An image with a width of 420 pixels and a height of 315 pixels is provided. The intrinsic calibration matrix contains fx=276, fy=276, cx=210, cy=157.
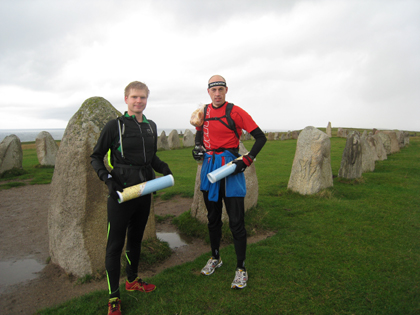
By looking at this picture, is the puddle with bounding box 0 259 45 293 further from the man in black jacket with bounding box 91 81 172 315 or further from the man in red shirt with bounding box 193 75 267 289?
the man in red shirt with bounding box 193 75 267 289

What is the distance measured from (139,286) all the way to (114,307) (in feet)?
1.61

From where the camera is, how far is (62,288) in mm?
4039

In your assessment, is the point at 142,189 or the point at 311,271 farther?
the point at 311,271

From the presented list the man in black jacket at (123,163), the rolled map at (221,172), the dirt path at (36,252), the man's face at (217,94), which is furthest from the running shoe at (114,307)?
the man's face at (217,94)

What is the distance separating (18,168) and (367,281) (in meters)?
15.3

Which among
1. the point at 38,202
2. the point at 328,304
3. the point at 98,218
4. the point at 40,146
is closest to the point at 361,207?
the point at 328,304

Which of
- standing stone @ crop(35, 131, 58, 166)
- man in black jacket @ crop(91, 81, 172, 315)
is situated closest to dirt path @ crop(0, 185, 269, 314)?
man in black jacket @ crop(91, 81, 172, 315)

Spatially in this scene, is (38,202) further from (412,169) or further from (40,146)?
(412,169)

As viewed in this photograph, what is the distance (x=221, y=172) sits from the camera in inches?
138

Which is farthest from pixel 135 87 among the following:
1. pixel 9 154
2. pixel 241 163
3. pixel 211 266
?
pixel 9 154

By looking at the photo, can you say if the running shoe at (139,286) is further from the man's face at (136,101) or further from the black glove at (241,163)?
the man's face at (136,101)

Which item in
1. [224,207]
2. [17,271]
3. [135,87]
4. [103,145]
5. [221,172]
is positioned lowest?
[17,271]

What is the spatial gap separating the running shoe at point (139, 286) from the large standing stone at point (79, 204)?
892 millimetres

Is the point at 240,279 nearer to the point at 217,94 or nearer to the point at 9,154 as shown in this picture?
the point at 217,94
